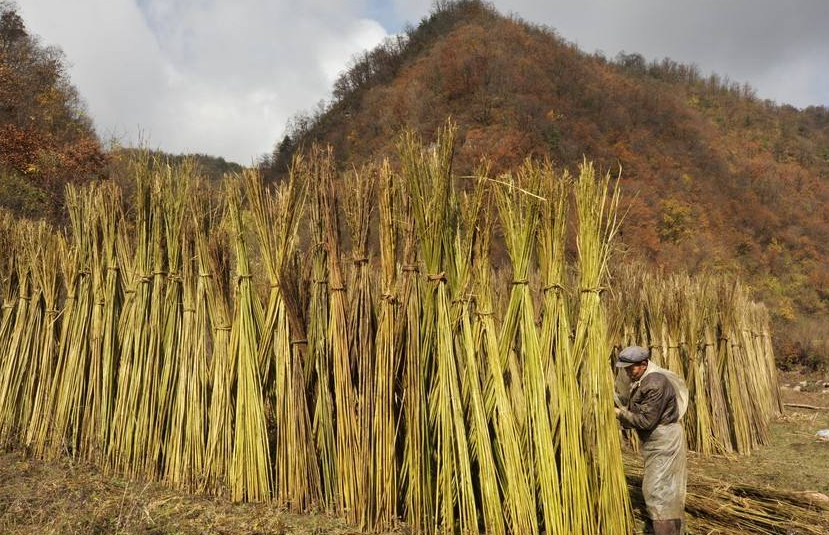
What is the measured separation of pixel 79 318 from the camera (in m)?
4.08

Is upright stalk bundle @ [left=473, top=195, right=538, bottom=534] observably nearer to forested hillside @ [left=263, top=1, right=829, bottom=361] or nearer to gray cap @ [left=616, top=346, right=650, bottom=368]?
gray cap @ [left=616, top=346, right=650, bottom=368]

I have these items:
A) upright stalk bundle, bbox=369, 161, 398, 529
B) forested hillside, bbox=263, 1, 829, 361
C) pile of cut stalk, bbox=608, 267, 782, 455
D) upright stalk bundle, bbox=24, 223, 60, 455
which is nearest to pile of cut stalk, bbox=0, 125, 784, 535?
upright stalk bundle, bbox=369, 161, 398, 529

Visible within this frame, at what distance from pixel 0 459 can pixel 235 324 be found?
2.10 metres

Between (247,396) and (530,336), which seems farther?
(247,396)

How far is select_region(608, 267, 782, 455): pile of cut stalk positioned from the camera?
19.4 feet

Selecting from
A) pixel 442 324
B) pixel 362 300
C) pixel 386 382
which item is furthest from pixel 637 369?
pixel 362 300

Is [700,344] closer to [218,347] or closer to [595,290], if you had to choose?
[595,290]

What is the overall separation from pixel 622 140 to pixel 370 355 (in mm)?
30740

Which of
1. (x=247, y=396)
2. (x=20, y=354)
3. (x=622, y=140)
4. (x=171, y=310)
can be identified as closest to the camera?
(x=247, y=396)

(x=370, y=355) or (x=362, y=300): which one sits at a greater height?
(x=362, y=300)

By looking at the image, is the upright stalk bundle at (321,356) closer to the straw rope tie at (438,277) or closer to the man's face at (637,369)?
the straw rope tie at (438,277)

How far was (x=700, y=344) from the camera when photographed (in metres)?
6.19

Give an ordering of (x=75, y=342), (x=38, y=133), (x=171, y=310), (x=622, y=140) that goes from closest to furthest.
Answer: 1. (x=171, y=310)
2. (x=75, y=342)
3. (x=38, y=133)
4. (x=622, y=140)

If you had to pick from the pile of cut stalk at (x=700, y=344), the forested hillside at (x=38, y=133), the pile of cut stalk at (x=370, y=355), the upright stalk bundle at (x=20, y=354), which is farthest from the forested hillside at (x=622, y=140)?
the pile of cut stalk at (x=370, y=355)
